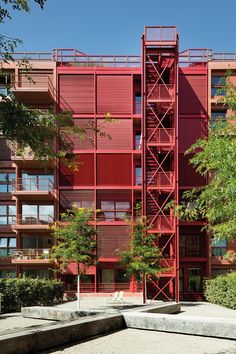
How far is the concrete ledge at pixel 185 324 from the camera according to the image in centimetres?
1212

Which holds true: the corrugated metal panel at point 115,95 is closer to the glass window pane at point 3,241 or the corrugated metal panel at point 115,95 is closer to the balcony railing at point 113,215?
the balcony railing at point 113,215

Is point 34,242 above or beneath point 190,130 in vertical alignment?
beneath

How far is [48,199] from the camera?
33.0 metres

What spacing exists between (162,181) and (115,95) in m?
7.41

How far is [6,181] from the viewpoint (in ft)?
110

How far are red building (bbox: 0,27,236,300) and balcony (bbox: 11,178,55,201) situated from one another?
7 centimetres

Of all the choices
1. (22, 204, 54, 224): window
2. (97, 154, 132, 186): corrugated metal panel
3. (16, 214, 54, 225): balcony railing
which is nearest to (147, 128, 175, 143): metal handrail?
(97, 154, 132, 186): corrugated metal panel

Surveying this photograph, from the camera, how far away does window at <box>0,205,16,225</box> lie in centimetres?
3322

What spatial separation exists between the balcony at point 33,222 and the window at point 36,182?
78.3 inches

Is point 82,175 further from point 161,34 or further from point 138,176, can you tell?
point 161,34

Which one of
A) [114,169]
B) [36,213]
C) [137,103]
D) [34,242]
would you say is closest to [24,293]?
[34,242]

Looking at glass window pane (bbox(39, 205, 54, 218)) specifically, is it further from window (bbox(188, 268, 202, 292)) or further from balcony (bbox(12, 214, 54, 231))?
window (bbox(188, 268, 202, 292))

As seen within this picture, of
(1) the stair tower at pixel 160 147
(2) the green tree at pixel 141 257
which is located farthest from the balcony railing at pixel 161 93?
(2) the green tree at pixel 141 257

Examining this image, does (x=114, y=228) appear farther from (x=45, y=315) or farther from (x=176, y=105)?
(x=45, y=315)
